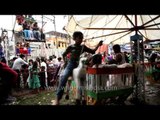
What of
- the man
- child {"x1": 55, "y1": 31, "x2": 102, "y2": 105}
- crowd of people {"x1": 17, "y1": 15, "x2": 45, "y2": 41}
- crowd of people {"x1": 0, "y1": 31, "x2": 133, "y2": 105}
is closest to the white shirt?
crowd of people {"x1": 0, "y1": 31, "x2": 133, "y2": 105}

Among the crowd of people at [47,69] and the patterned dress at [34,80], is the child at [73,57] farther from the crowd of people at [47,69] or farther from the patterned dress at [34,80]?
the patterned dress at [34,80]

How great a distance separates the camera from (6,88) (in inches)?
211

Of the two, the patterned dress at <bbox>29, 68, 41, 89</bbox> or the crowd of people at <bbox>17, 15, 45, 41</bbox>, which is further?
the crowd of people at <bbox>17, 15, 45, 41</bbox>

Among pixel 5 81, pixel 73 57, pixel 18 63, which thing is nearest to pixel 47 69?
pixel 18 63

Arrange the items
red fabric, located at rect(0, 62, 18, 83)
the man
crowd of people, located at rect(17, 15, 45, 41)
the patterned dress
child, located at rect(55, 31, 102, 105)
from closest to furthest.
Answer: child, located at rect(55, 31, 102, 105)
the man
red fabric, located at rect(0, 62, 18, 83)
the patterned dress
crowd of people, located at rect(17, 15, 45, 41)

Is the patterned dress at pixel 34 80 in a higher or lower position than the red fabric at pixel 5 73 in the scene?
lower

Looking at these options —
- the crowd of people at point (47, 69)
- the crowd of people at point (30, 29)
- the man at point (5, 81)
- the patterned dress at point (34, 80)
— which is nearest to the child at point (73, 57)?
the crowd of people at point (47, 69)

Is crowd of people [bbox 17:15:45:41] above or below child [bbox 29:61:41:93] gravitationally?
above

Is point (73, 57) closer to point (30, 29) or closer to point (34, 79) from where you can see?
point (34, 79)

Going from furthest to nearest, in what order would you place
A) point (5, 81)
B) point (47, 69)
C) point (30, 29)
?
point (30, 29) → point (47, 69) → point (5, 81)

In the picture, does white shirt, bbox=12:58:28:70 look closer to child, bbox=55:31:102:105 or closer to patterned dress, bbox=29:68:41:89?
patterned dress, bbox=29:68:41:89

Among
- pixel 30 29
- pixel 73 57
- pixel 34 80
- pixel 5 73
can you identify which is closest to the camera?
pixel 73 57

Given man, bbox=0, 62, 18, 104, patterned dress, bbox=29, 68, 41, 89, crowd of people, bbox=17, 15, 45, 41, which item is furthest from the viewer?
crowd of people, bbox=17, 15, 45, 41
